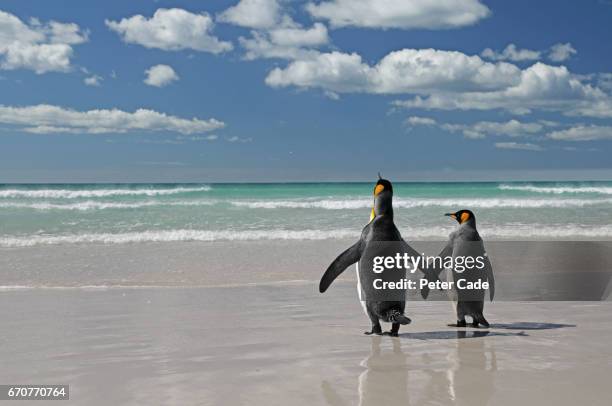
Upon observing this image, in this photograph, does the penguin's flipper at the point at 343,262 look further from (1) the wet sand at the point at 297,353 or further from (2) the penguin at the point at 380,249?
(1) the wet sand at the point at 297,353

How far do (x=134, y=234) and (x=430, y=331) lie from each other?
1093cm

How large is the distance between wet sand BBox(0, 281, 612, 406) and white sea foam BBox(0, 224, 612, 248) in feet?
23.8

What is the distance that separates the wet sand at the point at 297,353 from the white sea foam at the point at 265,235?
7.26 m

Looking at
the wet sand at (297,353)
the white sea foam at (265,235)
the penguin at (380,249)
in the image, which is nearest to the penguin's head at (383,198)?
the penguin at (380,249)

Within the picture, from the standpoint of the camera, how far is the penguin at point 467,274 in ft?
17.5

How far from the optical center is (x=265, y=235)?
14.5 m

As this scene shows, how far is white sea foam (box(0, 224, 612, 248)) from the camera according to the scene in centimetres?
1377

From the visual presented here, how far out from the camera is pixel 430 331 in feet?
17.1

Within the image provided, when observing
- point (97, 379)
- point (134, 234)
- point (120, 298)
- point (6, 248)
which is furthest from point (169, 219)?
point (97, 379)

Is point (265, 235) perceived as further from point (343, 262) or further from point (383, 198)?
point (383, 198)

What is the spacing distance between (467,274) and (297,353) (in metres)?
1.86

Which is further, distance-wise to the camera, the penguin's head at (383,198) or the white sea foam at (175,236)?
the white sea foam at (175,236)

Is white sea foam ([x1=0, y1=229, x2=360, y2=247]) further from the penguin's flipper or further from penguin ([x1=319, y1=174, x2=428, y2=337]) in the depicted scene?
penguin ([x1=319, y1=174, x2=428, y2=337])

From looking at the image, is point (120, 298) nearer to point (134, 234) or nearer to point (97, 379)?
point (97, 379)
